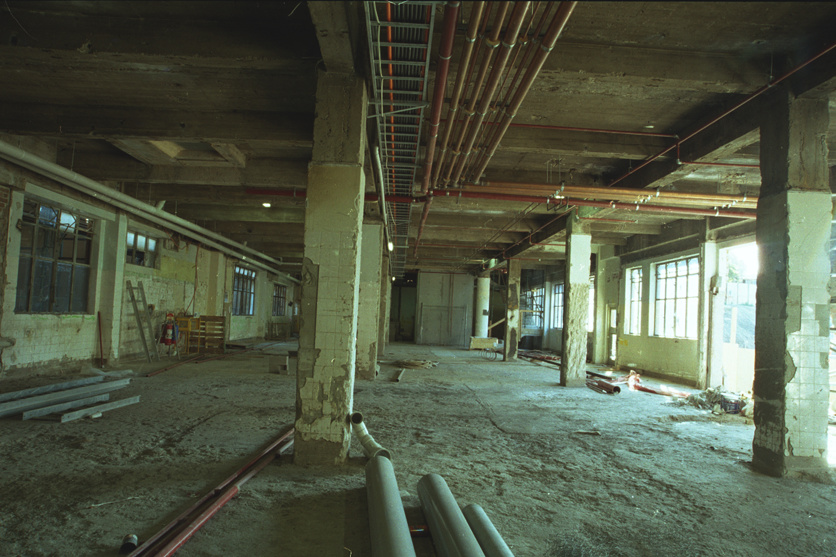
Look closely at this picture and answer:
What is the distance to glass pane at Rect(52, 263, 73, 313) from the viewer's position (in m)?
8.77

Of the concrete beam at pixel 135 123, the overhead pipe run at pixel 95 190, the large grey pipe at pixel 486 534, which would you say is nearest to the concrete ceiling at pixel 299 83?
the concrete beam at pixel 135 123

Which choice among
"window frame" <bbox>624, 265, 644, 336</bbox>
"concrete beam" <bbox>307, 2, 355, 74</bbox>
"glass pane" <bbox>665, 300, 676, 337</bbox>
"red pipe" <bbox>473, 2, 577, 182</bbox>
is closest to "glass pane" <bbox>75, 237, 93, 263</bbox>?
"concrete beam" <bbox>307, 2, 355, 74</bbox>

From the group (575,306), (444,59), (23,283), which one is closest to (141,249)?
(23,283)

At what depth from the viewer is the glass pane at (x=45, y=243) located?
8.31 m

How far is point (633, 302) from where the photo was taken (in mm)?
14055

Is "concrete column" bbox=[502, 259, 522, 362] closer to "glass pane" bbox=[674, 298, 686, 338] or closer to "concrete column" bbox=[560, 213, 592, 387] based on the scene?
"glass pane" bbox=[674, 298, 686, 338]

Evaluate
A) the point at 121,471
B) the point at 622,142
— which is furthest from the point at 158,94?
the point at 622,142

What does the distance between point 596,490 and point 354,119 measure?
154 inches

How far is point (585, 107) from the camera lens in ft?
19.7

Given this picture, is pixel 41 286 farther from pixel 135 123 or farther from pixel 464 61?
pixel 464 61

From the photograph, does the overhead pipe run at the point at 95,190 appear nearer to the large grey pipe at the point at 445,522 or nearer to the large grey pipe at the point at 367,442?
the large grey pipe at the point at 367,442

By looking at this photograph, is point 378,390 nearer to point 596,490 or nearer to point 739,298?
point 596,490

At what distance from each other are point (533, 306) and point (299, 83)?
20.5 m

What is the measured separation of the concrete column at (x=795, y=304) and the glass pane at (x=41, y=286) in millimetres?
10605
